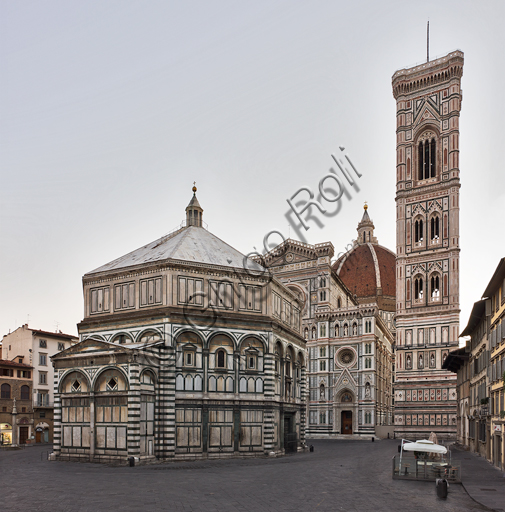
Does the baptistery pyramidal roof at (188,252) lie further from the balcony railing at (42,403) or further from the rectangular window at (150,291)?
the balcony railing at (42,403)

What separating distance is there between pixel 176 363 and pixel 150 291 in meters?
5.87

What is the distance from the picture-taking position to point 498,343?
118ft

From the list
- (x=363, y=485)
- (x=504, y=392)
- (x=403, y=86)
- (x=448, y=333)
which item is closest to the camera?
(x=363, y=485)

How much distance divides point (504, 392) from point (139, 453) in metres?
22.8

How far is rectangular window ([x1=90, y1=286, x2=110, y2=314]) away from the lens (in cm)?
4709

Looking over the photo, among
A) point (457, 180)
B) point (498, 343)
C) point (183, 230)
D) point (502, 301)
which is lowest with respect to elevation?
point (498, 343)

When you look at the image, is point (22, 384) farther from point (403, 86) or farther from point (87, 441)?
point (403, 86)

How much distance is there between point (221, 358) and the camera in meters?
44.9

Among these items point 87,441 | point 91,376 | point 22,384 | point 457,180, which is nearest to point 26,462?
point 87,441

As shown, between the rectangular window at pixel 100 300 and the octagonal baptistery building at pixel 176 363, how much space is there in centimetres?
8

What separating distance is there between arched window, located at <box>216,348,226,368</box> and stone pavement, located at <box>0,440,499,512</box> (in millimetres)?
7898

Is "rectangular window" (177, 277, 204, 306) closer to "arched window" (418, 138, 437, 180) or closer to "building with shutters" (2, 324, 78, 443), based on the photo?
"building with shutters" (2, 324, 78, 443)

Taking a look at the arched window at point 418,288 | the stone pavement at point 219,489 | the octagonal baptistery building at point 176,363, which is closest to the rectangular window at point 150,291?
the octagonal baptistery building at point 176,363

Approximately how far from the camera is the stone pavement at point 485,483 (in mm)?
23481
